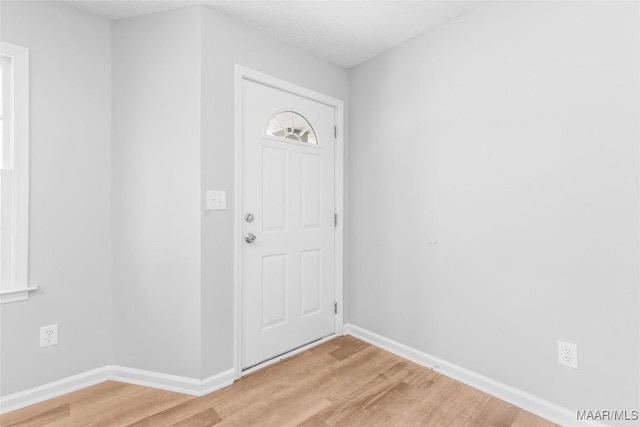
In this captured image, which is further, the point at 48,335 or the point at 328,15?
the point at 328,15

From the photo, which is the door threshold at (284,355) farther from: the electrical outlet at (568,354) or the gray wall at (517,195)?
the electrical outlet at (568,354)

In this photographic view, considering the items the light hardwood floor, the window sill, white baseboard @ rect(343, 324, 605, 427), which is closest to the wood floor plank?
the light hardwood floor

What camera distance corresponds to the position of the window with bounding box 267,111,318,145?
7.57 feet

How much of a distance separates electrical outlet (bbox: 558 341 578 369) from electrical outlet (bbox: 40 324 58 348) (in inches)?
114

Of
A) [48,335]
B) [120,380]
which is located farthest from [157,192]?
[120,380]

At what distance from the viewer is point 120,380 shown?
2.01m

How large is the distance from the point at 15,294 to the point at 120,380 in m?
0.81

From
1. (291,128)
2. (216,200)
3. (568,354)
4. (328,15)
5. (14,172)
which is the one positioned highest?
(328,15)

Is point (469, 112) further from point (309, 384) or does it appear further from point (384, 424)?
point (309, 384)

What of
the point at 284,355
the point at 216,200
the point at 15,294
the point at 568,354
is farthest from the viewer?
the point at 284,355

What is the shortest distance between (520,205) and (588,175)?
13.0 inches

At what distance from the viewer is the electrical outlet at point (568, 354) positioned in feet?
5.14

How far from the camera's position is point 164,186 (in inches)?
76.9

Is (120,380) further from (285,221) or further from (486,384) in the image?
(486,384)
